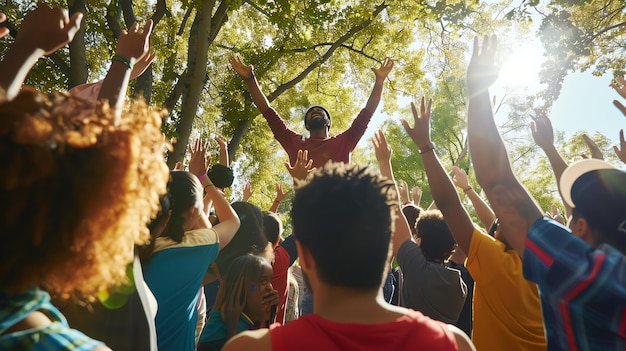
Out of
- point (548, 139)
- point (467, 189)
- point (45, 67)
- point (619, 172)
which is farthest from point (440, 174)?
point (45, 67)

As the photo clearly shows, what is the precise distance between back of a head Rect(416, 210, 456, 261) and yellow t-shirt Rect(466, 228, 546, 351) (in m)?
0.64

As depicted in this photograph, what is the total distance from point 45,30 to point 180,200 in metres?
0.93

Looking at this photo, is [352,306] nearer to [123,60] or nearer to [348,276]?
[348,276]

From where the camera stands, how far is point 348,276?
4.83 feet

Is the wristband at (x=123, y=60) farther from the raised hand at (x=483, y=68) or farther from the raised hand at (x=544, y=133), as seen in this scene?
the raised hand at (x=544, y=133)

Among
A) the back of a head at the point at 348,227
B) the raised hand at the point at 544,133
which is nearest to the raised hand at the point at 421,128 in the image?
the back of a head at the point at 348,227

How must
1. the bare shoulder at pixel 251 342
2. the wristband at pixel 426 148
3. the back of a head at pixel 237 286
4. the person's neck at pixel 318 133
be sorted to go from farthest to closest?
the person's neck at pixel 318 133 → the back of a head at pixel 237 286 → the wristband at pixel 426 148 → the bare shoulder at pixel 251 342

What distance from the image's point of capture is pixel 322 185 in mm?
1562

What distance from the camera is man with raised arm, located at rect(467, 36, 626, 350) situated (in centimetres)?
143

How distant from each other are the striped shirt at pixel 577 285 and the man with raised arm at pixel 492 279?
64 centimetres

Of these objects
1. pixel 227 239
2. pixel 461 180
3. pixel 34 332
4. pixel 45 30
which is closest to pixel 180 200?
pixel 227 239

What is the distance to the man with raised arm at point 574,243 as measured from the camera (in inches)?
56.3

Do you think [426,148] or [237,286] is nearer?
[426,148]

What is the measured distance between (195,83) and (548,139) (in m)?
5.26
